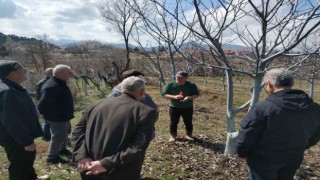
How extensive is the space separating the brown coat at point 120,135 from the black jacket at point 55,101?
2693mm

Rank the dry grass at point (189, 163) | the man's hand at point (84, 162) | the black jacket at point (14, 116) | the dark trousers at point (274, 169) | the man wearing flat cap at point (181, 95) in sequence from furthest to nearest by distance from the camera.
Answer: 1. the man wearing flat cap at point (181, 95)
2. the dry grass at point (189, 163)
3. the black jacket at point (14, 116)
4. the dark trousers at point (274, 169)
5. the man's hand at point (84, 162)

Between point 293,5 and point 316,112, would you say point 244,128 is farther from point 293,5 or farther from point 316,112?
point 293,5

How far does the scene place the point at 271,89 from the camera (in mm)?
3203

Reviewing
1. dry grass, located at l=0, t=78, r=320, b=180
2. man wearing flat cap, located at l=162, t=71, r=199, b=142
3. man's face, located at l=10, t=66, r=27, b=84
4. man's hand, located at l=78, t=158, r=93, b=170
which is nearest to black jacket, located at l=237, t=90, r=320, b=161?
man's hand, located at l=78, t=158, r=93, b=170

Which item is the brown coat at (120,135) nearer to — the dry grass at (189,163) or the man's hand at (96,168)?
the man's hand at (96,168)

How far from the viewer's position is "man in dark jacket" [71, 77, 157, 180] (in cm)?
286

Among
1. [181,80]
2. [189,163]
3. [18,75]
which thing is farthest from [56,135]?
[181,80]

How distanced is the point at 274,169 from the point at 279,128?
44 cm

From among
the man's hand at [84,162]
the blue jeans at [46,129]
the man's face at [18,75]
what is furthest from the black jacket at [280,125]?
the blue jeans at [46,129]

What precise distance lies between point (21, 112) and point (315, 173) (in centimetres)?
476

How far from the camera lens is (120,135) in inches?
114

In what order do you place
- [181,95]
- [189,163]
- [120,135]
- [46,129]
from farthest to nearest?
[46,129]
[181,95]
[189,163]
[120,135]

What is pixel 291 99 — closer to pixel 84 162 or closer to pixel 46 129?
pixel 84 162

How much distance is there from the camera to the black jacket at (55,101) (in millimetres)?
5531
